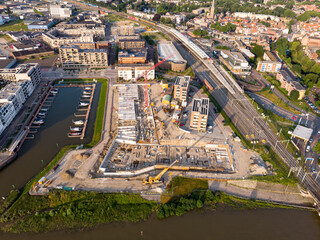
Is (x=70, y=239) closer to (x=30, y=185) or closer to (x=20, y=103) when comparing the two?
(x=30, y=185)

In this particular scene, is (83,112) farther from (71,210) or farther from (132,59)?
(132,59)

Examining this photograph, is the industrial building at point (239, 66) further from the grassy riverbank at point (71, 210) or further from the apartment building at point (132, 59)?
the grassy riverbank at point (71, 210)

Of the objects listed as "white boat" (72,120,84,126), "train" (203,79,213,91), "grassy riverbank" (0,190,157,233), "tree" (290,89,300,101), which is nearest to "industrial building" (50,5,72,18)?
"train" (203,79,213,91)

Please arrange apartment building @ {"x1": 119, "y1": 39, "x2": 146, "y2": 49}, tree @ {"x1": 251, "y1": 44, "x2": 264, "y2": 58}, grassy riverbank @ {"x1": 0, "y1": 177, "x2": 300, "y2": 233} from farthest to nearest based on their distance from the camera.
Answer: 1. apartment building @ {"x1": 119, "y1": 39, "x2": 146, "y2": 49}
2. tree @ {"x1": 251, "y1": 44, "x2": 264, "y2": 58}
3. grassy riverbank @ {"x1": 0, "y1": 177, "x2": 300, "y2": 233}

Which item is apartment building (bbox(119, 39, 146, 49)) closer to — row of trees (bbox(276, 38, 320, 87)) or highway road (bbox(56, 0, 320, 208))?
highway road (bbox(56, 0, 320, 208))

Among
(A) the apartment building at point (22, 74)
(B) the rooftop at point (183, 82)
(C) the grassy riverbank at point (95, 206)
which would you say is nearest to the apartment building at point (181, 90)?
(B) the rooftop at point (183, 82)
